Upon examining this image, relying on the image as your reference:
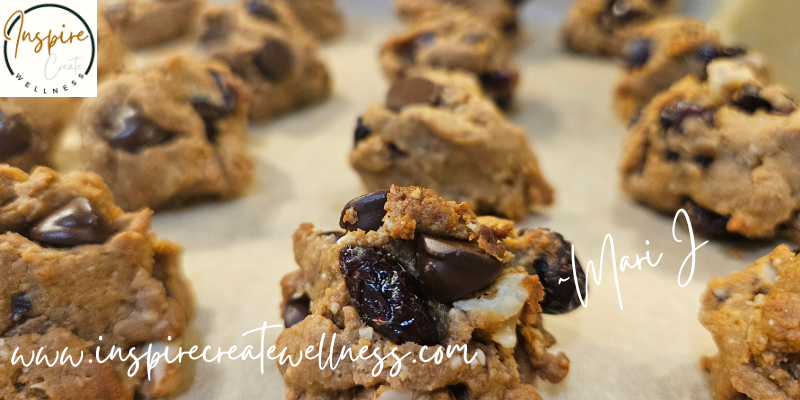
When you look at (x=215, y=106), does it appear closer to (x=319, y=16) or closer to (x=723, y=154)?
(x=319, y=16)

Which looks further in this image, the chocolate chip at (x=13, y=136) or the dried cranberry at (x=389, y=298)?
the chocolate chip at (x=13, y=136)

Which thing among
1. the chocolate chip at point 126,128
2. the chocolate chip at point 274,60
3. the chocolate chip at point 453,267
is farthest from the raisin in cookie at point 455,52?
the chocolate chip at point 453,267

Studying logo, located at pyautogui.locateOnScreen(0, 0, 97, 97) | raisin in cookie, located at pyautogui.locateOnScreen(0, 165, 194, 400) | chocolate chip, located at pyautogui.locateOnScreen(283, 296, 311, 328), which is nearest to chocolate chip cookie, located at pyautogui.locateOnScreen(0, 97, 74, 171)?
logo, located at pyautogui.locateOnScreen(0, 0, 97, 97)

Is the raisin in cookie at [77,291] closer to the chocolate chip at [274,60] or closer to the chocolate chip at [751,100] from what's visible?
the chocolate chip at [274,60]

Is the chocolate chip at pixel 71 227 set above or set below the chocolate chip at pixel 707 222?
above

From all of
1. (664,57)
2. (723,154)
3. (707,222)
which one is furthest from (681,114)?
(664,57)

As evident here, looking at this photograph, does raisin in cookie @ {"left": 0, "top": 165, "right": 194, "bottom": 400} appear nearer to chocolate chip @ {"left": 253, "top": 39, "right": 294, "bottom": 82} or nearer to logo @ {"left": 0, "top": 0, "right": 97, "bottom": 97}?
logo @ {"left": 0, "top": 0, "right": 97, "bottom": 97}
